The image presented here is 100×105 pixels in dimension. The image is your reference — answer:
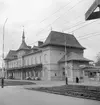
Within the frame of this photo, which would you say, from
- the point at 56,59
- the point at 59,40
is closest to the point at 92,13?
the point at 56,59

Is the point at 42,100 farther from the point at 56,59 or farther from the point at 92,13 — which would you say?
the point at 56,59

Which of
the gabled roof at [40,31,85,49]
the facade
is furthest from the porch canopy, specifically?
the gabled roof at [40,31,85,49]

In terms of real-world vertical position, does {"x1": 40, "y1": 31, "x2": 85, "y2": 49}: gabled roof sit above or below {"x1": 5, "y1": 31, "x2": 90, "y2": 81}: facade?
above

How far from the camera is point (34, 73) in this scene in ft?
199

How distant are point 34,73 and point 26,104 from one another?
4990cm

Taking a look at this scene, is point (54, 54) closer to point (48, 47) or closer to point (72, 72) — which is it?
point (48, 47)

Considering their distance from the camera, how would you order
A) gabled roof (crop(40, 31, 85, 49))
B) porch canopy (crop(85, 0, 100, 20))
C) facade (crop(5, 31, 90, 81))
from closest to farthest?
porch canopy (crop(85, 0, 100, 20))
facade (crop(5, 31, 90, 81))
gabled roof (crop(40, 31, 85, 49))

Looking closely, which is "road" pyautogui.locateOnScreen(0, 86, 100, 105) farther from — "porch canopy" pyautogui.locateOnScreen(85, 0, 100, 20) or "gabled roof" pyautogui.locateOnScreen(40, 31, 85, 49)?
"gabled roof" pyautogui.locateOnScreen(40, 31, 85, 49)

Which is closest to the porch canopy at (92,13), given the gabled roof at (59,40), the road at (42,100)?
the road at (42,100)

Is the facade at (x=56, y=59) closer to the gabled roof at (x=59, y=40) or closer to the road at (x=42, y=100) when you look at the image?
the gabled roof at (x=59, y=40)

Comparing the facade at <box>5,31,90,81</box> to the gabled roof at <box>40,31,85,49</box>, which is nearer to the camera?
the facade at <box>5,31,90,81</box>

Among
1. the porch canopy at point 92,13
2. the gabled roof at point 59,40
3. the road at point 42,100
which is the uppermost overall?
the gabled roof at point 59,40

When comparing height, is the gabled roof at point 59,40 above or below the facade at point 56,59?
above

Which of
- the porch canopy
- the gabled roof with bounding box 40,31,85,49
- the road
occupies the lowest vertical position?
the road
